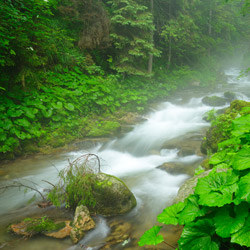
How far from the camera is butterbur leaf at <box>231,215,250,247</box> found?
4.15 feet

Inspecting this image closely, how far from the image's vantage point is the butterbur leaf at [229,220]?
1340 millimetres

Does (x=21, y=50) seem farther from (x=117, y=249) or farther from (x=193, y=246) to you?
(x=193, y=246)

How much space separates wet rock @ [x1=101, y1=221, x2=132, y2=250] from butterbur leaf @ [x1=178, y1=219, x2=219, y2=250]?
5.02ft

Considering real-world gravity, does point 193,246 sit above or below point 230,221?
below

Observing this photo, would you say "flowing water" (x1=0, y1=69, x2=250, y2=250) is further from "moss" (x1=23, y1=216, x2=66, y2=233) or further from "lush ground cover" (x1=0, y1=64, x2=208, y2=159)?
"lush ground cover" (x1=0, y1=64, x2=208, y2=159)

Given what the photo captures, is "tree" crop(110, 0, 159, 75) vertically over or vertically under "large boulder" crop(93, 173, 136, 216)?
over

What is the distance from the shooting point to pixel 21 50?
213 inches

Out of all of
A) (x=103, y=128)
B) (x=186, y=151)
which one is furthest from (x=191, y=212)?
(x=103, y=128)

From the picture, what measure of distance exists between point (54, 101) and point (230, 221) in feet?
19.8

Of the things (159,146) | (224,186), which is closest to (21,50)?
(159,146)

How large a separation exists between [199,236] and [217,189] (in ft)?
1.28

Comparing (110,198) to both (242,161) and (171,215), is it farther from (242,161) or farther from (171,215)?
(242,161)

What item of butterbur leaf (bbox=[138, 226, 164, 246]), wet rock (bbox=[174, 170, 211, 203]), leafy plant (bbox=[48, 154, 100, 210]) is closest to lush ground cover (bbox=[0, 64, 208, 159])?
leafy plant (bbox=[48, 154, 100, 210])

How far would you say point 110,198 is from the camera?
3396mm
